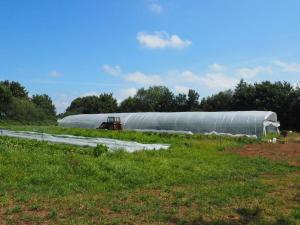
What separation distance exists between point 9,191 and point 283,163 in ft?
29.5

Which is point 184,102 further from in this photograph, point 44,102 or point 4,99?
point 44,102

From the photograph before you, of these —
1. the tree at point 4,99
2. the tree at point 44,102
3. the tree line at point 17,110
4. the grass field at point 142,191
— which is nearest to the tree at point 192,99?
the tree line at point 17,110

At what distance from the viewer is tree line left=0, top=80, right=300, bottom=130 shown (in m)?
37.2

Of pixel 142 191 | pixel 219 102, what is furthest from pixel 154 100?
pixel 142 191

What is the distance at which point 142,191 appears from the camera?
8234 mm

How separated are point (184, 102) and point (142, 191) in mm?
42285

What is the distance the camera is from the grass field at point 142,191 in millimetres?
6262

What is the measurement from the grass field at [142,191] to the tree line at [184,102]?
26581 mm

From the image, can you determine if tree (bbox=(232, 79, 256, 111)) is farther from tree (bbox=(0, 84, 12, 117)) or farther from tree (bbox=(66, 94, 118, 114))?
tree (bbox=(0, 84, 12, 117))

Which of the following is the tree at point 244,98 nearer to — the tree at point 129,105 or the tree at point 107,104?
the tree at point 129,105

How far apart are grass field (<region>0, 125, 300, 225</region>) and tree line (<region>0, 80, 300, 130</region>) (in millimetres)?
26581

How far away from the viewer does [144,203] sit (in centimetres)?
714

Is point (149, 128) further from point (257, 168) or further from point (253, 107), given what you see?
point (257, 168)

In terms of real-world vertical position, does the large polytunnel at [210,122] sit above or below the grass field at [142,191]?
above
